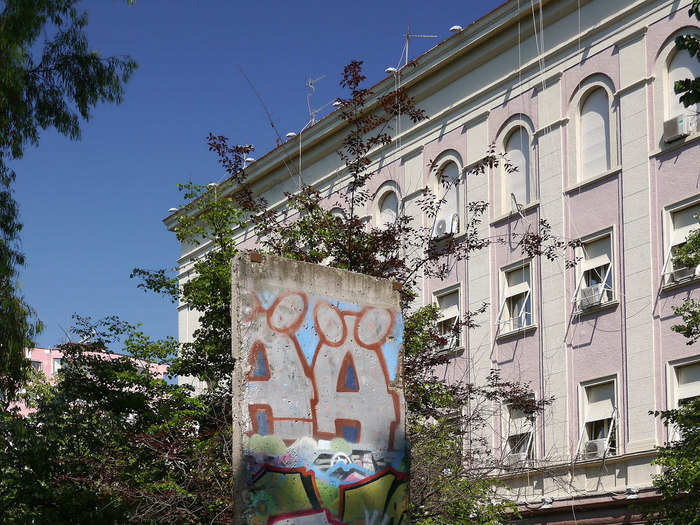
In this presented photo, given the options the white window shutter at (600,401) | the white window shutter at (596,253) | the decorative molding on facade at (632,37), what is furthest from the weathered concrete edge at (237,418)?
the decorative molding on facade at (632,37)

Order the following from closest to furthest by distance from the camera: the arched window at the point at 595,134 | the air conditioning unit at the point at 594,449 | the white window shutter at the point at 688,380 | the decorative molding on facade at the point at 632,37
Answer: the white window shutter at the point at 688,380 < the air conditioning unit at the point at 594,449 < the decorative molding on facade at the point at 632,37 < the arched window at the point at 595,134

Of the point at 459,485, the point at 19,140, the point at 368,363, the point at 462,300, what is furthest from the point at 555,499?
the point at 368,363

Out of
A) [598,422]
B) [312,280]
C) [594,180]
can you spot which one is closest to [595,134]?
[594,180]

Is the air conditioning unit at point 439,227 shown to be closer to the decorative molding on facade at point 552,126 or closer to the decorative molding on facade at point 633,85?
the decorative molding on facade at point 552,126

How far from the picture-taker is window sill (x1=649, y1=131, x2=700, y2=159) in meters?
23.2

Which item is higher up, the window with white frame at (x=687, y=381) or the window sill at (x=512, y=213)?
the window sill at (x=512, y=213)

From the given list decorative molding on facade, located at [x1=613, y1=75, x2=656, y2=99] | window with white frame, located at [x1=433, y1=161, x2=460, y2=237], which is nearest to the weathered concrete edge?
decorative molding on facade, located at [x1=613, y1=75, x2=656, y2=99]

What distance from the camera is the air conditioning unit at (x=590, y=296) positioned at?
979 inches

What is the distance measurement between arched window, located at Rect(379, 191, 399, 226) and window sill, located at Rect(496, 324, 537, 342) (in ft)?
18.7

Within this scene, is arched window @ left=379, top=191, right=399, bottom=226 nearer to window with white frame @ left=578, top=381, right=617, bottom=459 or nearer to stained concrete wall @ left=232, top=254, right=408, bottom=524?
window with white frame @ left=578, top=381, right=617, bottom=459

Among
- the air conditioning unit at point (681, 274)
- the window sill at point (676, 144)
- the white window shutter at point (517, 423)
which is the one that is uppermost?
the window sill at point (676, 144)

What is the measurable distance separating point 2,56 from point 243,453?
366 inches

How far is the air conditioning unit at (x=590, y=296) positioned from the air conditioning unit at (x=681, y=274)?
1883 millimetres

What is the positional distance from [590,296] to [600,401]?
218 centimetres
